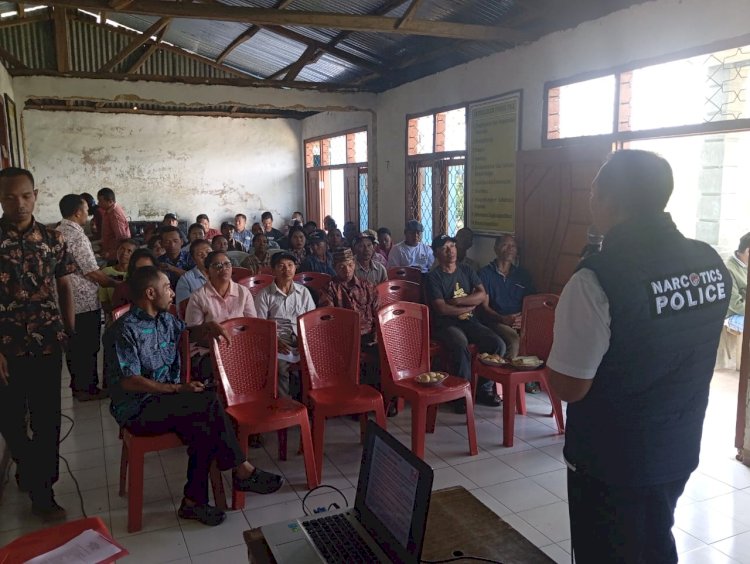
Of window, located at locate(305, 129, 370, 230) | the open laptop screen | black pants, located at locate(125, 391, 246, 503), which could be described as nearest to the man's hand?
black pants, located at locate(125, 391, 246, 503)

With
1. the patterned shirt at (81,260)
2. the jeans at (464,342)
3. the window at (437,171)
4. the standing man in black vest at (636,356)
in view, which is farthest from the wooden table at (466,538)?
the window at (437,171)

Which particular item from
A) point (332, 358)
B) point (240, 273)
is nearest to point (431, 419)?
point (332, 358)

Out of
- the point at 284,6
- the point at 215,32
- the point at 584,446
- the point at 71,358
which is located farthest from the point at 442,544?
the point at 215,32

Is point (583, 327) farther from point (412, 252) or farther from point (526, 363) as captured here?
point (412, 252)

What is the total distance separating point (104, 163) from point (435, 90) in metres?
6.84

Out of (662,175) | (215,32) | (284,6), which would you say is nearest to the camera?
(662,175)

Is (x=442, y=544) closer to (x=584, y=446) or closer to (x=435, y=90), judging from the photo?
(x=584, y=446)

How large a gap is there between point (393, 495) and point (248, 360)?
6.41 feet

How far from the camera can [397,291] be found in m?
4.70

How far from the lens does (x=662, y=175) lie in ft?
4.72

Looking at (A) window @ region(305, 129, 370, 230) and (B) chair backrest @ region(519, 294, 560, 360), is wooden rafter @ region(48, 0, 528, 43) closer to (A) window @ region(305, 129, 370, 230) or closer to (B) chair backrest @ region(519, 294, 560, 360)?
(B) chair backrest @ region(519, 294, 560, 360)

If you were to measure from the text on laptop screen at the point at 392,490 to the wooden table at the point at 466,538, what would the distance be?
0.41ft

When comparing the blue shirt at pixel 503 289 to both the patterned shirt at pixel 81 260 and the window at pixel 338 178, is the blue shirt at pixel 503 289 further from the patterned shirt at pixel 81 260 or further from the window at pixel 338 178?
the window at pixel 338 178

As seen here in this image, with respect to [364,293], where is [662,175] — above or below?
above
